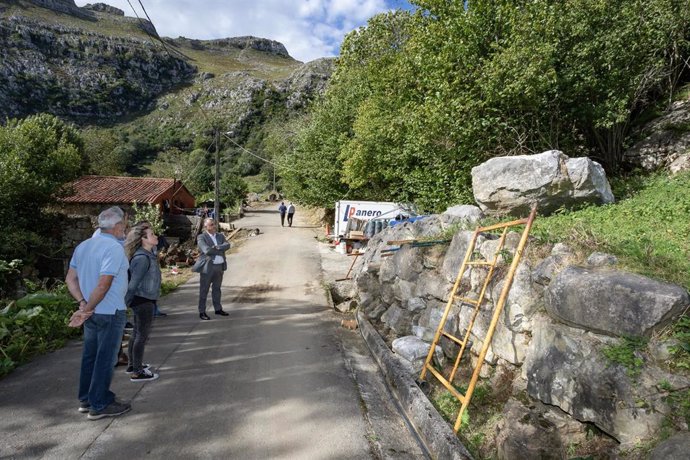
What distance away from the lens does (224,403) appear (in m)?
4.01

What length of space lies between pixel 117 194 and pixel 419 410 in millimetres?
28498

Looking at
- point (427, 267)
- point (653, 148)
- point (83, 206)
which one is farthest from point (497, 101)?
point (83, 206)

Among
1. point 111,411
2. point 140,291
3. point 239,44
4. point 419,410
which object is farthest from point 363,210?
point 239,44

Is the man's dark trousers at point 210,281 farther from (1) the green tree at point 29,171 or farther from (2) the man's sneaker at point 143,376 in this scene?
(1) the green tree at point 29,171

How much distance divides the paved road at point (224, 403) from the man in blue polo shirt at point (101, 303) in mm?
251

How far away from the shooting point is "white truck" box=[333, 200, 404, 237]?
16538mm

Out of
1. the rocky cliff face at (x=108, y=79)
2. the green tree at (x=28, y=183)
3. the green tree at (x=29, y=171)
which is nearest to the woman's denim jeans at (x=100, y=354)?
the green tree at (x=28, y=183)

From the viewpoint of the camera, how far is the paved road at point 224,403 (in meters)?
3.22

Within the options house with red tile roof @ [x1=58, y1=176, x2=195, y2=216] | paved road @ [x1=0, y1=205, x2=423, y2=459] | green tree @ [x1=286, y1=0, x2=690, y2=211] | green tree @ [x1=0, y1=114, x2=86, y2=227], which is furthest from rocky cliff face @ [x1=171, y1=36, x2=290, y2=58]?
paved road @ [x1=0, y1=205, x2=423, y2=459]

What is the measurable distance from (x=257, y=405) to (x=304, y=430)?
26.8 inches

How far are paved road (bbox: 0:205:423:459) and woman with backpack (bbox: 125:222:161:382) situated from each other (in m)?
0.28

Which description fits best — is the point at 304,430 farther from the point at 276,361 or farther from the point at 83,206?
the point at 83,206

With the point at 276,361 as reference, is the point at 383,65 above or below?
above

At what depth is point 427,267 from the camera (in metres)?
6.56
